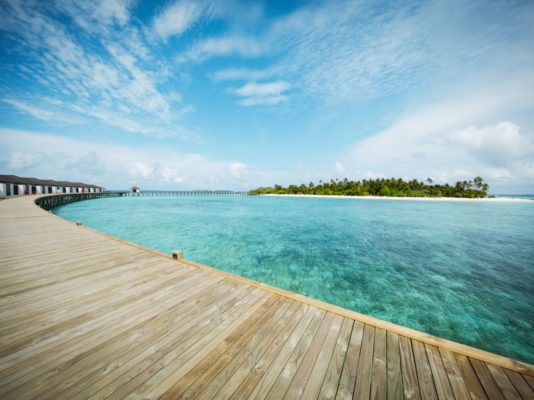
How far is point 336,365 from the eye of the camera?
220cm

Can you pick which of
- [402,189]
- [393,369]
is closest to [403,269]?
[393,369]

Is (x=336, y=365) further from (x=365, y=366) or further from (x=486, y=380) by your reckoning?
(x=486, y=380)

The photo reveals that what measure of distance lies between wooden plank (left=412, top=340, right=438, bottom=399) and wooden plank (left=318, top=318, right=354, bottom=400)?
698 millimetres

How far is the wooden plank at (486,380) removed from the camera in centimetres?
191

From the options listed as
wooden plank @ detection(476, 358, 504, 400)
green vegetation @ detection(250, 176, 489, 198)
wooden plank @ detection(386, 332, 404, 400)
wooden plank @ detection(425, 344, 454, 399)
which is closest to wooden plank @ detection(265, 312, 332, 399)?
wooden plank @ detection(386, 332, 404, 400)

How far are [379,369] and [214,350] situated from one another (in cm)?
182

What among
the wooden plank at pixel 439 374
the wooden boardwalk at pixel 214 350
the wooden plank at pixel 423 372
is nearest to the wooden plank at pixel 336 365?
the wooden boardwalk at pixel 214 350

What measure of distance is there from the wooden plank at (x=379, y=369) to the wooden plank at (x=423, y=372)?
30 cm

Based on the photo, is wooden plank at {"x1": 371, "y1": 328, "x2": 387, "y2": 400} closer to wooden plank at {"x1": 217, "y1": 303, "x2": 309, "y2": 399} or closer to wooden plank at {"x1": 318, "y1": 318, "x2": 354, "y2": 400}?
wooden plank at {"x1": 318, "y1": 318, "x2": 354, "y2": 400}

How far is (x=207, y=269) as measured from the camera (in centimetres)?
457

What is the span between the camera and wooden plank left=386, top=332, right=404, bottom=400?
1.92m

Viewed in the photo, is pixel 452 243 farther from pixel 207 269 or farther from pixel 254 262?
pixel 207 269

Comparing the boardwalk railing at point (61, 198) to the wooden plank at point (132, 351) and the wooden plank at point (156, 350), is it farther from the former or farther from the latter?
the wooden plank at point (156, 350)

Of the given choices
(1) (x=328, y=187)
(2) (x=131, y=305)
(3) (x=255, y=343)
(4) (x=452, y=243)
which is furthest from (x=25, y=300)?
(1) (x=328, y=187)
